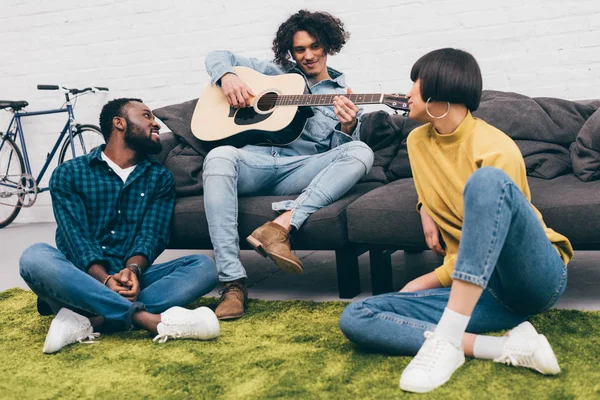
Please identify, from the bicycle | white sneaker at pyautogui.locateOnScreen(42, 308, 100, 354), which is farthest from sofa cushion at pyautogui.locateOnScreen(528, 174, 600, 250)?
the bicycle

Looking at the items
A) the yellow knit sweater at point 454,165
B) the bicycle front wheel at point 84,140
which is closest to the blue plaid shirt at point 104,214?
the yellow knit sweater at point 454,165

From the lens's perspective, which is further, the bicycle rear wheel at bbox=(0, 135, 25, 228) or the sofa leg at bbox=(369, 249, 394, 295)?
the bicycle rear wheel at bbox=(0, 135, 25, 228)

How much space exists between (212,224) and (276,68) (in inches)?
33.1

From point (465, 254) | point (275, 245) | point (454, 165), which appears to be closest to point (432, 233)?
point (454, 165)

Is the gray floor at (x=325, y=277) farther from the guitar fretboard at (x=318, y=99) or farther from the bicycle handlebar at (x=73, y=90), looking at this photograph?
the bicycle handlebar at (x=73, y=90)

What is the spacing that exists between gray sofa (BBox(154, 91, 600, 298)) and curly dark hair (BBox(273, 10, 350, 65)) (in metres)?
0.35

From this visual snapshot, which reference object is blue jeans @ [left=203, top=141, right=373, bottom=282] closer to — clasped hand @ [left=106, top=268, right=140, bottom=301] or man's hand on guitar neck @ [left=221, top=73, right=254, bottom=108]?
man's hand on guitar neck @ [left=221, top=73, right=254, bottom=108]

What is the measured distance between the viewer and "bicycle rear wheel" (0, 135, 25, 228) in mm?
4461

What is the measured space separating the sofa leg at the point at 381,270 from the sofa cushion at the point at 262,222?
116 mm

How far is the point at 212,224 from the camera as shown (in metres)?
2.25

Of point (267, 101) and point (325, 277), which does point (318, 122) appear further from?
point (325, 277)

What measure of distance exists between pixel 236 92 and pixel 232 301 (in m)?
0.85

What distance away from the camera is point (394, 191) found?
225 centimetres

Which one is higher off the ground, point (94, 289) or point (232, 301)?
point (94, 289)
